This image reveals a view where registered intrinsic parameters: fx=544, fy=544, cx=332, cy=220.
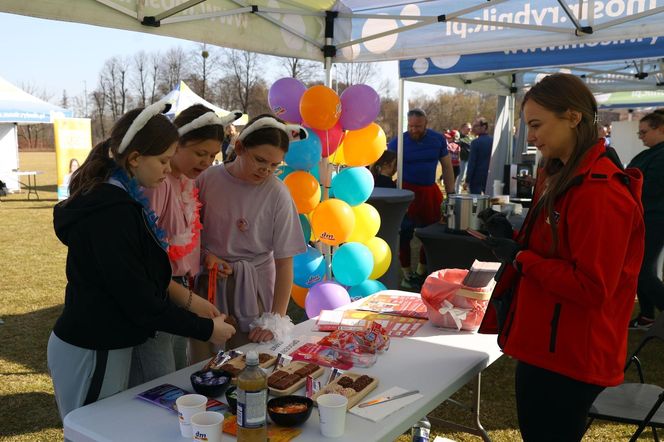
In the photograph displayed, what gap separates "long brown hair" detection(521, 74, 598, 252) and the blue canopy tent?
350cm

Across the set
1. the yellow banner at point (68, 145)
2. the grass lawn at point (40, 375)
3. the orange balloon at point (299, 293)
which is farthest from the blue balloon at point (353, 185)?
the yellow banner at point (68, 145)

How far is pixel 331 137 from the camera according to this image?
139 inches

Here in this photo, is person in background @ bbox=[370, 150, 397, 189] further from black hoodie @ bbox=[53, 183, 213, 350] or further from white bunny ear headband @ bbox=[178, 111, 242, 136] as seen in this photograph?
black hoodie @ bbox=[53, 183, 213, 350]

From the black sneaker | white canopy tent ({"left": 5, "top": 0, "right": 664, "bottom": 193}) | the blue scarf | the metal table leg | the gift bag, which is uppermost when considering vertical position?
white canopy tent ({"left": 5, "top": 0, "right": 664, "bottom": 193})

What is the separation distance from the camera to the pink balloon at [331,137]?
3491mm

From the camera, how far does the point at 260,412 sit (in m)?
1.16

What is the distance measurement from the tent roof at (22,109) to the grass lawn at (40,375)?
6.11 metres

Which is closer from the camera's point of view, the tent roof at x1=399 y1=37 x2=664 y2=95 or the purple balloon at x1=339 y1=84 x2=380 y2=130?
the purple balloon at x1=339 y1=84 x2=380 y2=130

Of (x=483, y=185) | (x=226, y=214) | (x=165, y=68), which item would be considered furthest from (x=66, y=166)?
(x=165, y=68)

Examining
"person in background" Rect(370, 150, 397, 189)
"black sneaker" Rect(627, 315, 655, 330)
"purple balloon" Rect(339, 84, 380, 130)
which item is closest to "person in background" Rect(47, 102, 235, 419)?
"purple balloon" Rect(339, 84, 380, 130)

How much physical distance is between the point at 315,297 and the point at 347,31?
1.92m

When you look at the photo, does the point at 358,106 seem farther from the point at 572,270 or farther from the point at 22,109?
the point at 22,109

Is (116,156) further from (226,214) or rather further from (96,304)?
(226,214)

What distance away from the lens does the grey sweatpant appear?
144 cm
